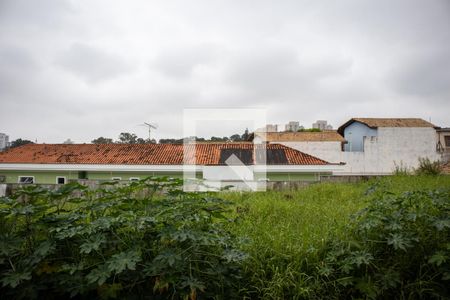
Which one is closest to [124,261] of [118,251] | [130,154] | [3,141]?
[118,251]

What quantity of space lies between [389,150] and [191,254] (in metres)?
24.5

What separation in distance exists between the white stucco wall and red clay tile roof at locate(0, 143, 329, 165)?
493 cm

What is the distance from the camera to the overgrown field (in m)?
2.17

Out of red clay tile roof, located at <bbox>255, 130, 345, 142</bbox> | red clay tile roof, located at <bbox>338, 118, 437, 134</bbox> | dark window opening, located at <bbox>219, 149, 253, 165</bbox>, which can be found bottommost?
dark window opening, located at <bbox>219, 149, 253, 165</bbox>

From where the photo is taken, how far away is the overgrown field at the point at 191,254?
7.11 feet

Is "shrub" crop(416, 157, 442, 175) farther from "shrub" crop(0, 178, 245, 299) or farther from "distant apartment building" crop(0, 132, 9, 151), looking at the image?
"distant apartment building" crop(0, 132, 9, 151)

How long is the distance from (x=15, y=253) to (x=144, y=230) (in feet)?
3.04

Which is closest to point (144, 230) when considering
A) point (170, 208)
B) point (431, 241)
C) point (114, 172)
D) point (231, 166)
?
point (170, 208)

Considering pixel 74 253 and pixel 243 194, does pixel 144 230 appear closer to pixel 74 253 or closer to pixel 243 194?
pixel 74 253

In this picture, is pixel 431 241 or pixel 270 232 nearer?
pixel 431 241

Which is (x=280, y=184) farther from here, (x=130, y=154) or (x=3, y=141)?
(x=3, y=141)

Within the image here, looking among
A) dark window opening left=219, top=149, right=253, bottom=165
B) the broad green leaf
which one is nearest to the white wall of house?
dark window opening left=219, top=149, right=253, bottom=165

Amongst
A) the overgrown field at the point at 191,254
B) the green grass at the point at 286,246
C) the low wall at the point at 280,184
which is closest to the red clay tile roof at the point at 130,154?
the low wall at the point at 280,184

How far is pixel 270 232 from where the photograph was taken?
3.38 metres
